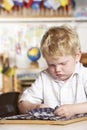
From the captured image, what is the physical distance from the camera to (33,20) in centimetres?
331

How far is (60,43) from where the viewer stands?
1368 millimetres

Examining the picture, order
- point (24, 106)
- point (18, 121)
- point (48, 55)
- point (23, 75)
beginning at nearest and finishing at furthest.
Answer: point (18, 121) → point (48, 55) → point (24, 106) → point (23, 75)

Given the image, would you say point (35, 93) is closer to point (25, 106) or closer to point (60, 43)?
point (25, 106)

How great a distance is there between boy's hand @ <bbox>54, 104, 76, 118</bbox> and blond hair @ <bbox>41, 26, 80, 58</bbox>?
0.24 meters

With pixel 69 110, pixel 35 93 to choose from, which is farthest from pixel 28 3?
pixel 69 110

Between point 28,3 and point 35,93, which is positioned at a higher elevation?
point 28,3

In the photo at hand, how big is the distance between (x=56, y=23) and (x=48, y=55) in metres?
2.00

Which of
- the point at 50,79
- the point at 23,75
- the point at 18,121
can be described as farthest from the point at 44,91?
the point at 23,75

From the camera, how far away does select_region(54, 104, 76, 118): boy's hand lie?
113cm

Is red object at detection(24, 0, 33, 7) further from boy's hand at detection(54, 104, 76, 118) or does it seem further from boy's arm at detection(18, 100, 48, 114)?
boy's hand at detection(54, 104, 76, 118)

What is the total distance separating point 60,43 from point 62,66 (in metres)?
0.09

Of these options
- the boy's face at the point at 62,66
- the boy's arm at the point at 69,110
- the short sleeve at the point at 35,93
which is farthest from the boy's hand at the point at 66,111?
the short sleeve at the point at 35,93

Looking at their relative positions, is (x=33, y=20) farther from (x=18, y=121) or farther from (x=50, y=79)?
(x=18, y=121)

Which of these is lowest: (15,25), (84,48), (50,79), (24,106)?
(24,106)
